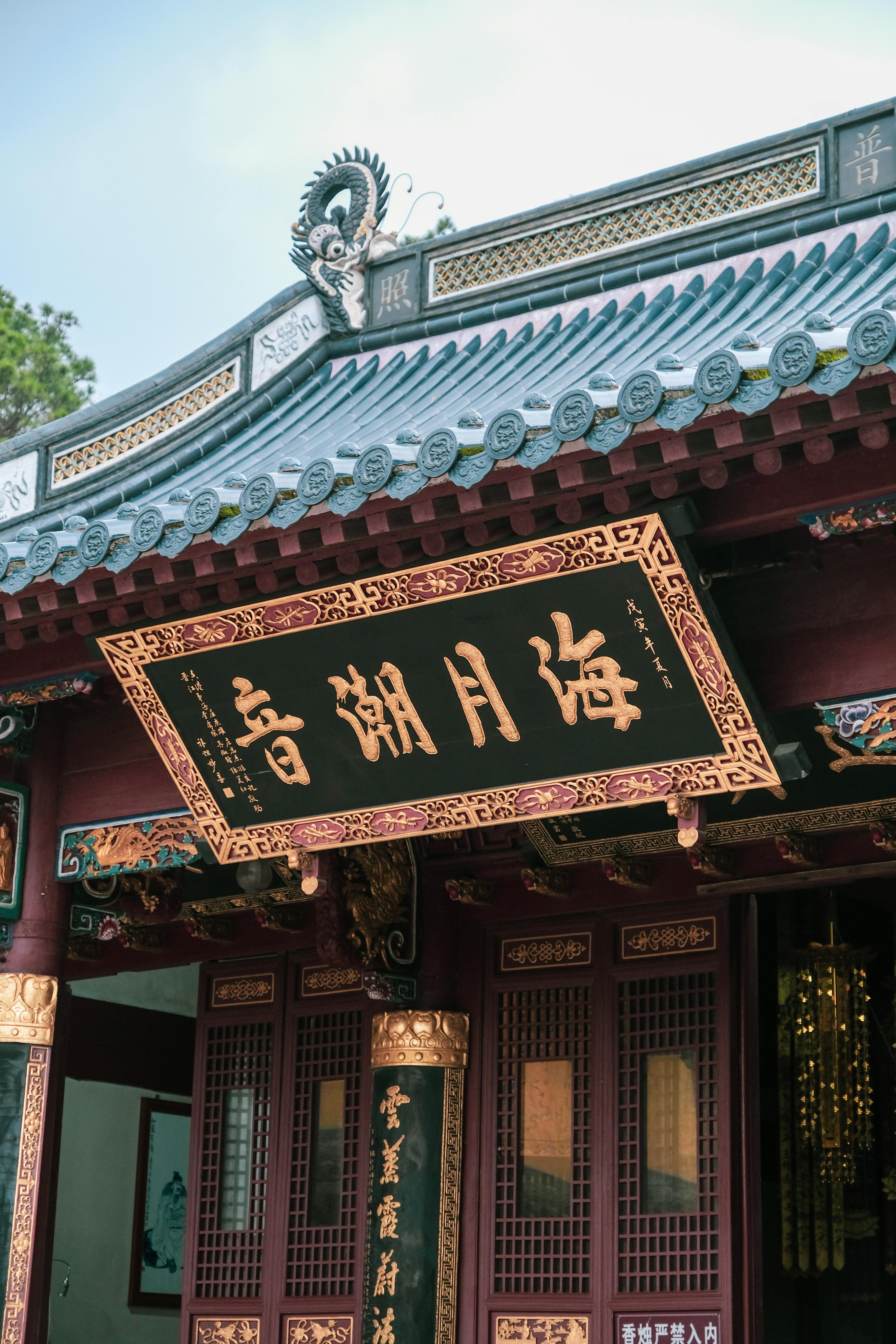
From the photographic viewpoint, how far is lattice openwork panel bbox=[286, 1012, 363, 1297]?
8.23 m

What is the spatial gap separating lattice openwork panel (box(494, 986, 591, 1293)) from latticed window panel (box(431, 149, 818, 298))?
3563mm

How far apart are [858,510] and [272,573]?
2209 millimetres

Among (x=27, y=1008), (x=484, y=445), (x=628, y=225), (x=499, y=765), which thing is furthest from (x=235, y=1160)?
(x=628, y=225)

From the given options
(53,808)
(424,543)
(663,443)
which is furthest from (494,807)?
(53,808)

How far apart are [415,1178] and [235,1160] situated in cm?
144

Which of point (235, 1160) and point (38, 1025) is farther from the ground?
point (38, 1025)

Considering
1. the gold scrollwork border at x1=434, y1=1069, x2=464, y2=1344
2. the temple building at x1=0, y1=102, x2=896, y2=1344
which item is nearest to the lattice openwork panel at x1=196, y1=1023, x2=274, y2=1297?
the temple building at x1=0, y1=102, x2=896, y2=1344

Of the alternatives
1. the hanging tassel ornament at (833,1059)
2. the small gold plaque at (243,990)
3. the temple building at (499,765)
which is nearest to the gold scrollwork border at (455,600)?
the temple building at (499,765)

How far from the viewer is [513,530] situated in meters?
5.91

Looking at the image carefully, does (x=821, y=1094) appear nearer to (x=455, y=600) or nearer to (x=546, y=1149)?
(x=546, y=1149)

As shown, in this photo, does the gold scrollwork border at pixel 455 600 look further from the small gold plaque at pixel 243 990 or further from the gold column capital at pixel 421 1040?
the small gold plaque at pixel 243 990

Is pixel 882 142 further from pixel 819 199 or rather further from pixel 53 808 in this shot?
pixel 53 808

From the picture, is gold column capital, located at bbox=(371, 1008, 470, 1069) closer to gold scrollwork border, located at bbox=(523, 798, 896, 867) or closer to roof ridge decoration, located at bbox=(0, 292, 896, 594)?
gold scrollwork border, located at bbox=(523, 798, 896, 867)

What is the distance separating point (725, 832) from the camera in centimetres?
749
